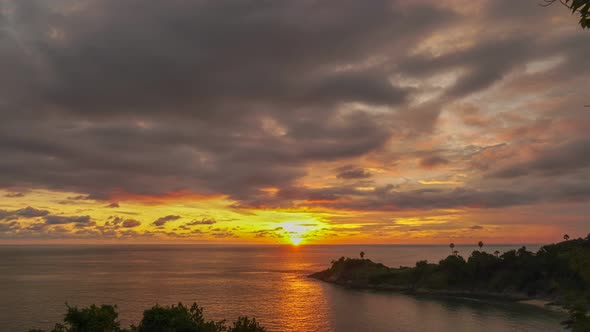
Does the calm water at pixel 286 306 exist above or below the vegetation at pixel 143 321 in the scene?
below

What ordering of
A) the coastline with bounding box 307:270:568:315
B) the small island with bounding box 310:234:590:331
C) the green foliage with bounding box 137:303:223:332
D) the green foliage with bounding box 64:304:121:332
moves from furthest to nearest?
the small island with bounding box 310:234:590:331, the coastline with bounding box 307:270:568:315, the green foliage with bounding box 137:303:223:332, the green foliage with bounding box 64:304:121:332

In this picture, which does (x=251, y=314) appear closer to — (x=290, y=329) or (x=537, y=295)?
(x=290, y=329)

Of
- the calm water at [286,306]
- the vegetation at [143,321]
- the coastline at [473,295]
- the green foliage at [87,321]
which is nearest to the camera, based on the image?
the green foliage at [87,321]

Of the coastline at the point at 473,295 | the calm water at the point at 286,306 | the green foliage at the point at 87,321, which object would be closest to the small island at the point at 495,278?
the coastline at the point at 473,295

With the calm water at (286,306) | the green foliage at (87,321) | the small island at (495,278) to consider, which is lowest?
the calm water at (286,306)

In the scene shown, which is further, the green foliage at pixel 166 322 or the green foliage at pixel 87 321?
the green foliage at pixel 166 322

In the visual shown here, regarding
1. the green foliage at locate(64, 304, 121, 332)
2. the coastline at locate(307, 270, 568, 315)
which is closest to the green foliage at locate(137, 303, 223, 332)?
the green foliage at locate(64, 304, 121, 332)

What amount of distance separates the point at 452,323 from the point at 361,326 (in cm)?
2783

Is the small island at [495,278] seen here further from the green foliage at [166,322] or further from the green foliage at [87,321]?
the green foliage at [87,321]

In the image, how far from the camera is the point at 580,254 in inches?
854

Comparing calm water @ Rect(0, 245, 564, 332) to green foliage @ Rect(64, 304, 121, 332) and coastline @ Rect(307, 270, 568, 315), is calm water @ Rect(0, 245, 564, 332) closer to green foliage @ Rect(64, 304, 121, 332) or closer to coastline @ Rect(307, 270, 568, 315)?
coastline @ Rect(307, 270, 568, 315)

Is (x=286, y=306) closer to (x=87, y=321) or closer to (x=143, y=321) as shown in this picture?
(x=143, y=321)

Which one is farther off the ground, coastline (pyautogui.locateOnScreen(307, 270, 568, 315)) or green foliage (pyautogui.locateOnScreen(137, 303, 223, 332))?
green foliage (pyautogui.locateOnScreen(137, 303, 223, 332))

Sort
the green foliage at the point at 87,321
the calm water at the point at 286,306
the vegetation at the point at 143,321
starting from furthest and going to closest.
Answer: the calm water at the point at 286,306 → the vegetation at the point at 143,321 → the green foliage at the point at 87,321
